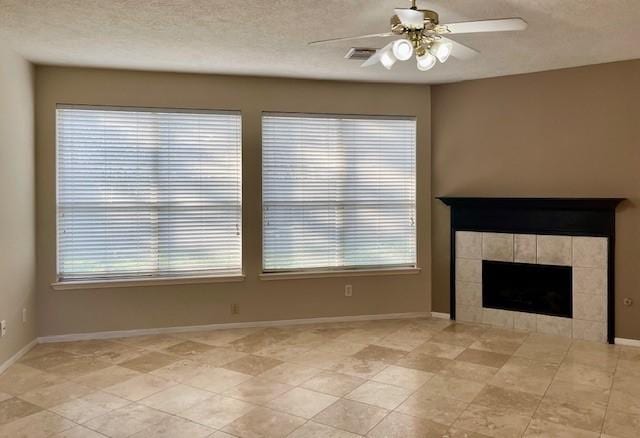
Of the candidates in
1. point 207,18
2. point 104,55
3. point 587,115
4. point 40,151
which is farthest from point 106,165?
point 587,115

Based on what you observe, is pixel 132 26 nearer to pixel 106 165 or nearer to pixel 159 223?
pixel 106 165

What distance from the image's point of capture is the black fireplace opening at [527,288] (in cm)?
462

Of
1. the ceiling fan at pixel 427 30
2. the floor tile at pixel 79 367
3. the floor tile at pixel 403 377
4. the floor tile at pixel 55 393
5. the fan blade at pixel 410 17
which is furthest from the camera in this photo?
the floor tile at pixel 79 367

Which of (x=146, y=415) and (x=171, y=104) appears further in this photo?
(x=171, y=104)

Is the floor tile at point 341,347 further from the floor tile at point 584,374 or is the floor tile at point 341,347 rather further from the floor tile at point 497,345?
the floor tile at point 584,374

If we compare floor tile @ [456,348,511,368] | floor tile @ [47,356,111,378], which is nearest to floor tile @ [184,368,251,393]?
floor tile @ [47,356,111,378]

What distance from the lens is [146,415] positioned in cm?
296

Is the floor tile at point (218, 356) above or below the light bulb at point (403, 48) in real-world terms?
below

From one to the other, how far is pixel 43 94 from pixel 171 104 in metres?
1.09

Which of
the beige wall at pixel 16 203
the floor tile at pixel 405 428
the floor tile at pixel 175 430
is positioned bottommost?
the floor tile at pixel 405 428

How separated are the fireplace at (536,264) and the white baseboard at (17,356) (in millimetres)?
4043

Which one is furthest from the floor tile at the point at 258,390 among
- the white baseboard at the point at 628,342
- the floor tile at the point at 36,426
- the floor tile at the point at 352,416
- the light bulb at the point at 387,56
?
the white baseboard at the point at 628,342

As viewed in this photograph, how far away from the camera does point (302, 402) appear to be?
3.14 m

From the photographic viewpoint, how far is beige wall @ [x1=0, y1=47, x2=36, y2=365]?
12.2 feet
